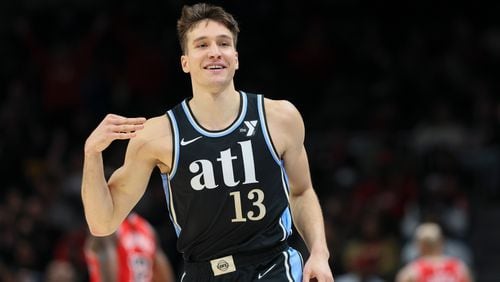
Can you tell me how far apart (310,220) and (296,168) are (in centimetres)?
26

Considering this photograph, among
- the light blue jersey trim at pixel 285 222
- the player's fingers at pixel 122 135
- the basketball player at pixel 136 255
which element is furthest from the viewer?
the basketball player at pixel 136 255

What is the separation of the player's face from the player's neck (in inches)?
3.4

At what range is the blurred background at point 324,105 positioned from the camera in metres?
12.0

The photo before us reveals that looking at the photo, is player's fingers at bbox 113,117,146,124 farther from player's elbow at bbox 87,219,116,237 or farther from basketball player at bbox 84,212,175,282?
basketball player at bbox 84,212,175,282

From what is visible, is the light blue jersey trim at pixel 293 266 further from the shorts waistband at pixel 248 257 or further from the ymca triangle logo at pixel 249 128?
the ymca triangle logo at pixel 249 128

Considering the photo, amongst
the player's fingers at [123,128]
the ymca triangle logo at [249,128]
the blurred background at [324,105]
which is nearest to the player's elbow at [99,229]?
the player's fingers at [123,128]

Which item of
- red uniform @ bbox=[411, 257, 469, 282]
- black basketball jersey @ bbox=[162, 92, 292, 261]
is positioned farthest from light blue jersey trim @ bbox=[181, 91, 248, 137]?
red uniform @ bbox=[411, 257, 469, 282]

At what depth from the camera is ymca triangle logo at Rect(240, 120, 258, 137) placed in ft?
16.9

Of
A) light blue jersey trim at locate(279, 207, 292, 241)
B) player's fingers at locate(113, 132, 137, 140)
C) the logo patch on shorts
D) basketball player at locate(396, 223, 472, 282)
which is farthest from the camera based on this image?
basketball player at locate(396, 223, 472, 282)

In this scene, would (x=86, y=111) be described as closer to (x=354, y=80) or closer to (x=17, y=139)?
(x=17, y=139)

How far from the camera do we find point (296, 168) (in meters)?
5.33

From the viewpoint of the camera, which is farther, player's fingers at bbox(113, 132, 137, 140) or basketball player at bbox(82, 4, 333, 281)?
basketball player at bbox(82, 4, 333, 281)

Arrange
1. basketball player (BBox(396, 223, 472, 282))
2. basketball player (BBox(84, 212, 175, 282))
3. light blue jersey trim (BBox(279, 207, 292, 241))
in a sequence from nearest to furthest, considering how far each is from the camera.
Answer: light blue jersey trim (BBox(279, 207, 292, 241)) → basketball player (BBox(84, 212, 175, 282)) → basketball player (BBox(396, 223, 472, 282))

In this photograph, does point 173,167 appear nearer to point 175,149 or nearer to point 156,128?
point 175,149
